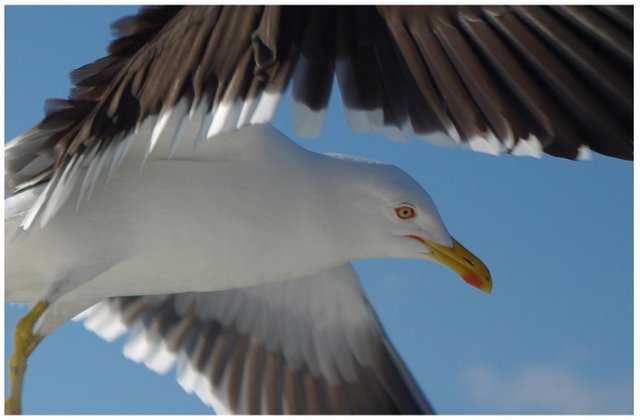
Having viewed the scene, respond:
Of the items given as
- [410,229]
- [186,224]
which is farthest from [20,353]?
[410,229]

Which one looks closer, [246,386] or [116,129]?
[116,129]

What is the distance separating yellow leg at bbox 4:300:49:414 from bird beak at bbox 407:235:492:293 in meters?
1.52

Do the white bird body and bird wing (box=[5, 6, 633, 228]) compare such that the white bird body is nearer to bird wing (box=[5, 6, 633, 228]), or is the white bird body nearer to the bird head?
the bird head

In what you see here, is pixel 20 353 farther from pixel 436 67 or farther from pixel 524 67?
pixel 524 67

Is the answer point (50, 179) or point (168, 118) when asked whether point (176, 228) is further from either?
point (168, 118)

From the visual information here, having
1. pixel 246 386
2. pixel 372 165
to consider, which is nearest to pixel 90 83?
pixel 372 165

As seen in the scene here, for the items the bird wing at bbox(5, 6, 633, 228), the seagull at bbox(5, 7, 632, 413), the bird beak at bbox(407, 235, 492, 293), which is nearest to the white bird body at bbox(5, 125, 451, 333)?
the seagull at bbox(5, 7, 632, 413)

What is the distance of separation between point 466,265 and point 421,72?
136cm

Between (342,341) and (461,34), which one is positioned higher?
(461,34)

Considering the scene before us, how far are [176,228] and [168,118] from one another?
0.97 meters

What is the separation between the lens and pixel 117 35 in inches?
175

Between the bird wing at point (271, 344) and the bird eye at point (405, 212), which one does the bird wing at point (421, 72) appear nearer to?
the bird eye at point (405, 212)

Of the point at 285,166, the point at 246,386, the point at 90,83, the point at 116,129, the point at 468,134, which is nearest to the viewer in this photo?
the point at 468,134

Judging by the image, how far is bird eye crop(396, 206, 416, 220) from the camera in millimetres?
5121
